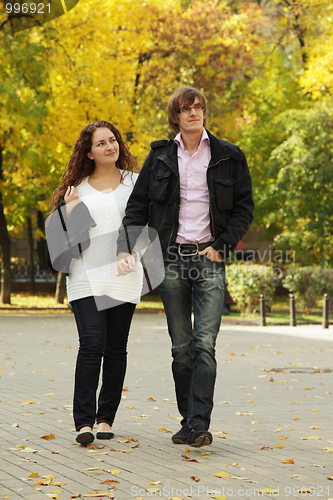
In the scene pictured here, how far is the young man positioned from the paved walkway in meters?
0.42

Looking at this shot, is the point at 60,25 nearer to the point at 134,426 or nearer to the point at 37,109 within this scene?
the point at 37,109

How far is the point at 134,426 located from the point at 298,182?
55.8 feet

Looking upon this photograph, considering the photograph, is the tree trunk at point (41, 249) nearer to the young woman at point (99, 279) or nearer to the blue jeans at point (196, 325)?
the young woman at point (99, 279)

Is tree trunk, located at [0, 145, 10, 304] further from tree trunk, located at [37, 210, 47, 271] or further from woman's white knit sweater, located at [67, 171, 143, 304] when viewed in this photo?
woman's white knit sweater, located at [67, 171, 143, 304]

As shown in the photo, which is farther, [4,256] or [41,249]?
[41,249]

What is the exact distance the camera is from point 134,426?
5.43m

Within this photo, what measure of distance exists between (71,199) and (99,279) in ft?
1.87

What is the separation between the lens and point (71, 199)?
15.9ft

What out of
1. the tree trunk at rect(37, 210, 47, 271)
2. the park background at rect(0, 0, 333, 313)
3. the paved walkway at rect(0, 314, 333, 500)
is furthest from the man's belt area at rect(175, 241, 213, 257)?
the tree trunk at rect(37, 210, 47, 271)

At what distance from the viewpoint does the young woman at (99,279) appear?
470 centimetres

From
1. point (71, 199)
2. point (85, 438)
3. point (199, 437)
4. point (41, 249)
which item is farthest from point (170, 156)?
point (41, 249)

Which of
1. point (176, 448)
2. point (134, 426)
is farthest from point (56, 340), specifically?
point (176, 448)

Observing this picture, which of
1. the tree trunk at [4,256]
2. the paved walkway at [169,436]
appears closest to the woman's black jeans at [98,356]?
the paved walkway at [169,436]

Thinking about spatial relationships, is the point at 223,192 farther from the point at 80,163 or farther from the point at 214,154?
the point at 80,163
